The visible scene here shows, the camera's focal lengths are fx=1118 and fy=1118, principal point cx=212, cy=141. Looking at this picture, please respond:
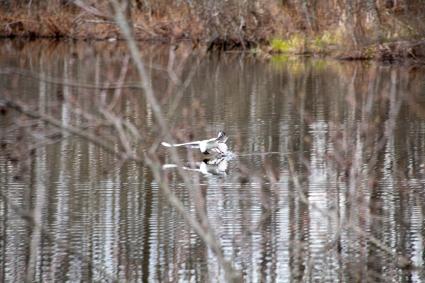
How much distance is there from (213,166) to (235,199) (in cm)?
168

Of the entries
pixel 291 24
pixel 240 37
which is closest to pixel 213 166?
pixel 291 24

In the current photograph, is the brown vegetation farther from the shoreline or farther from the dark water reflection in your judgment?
the dark water reflection

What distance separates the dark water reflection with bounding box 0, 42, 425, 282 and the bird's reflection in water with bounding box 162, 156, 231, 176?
0.32 ft

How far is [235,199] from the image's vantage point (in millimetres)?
9523

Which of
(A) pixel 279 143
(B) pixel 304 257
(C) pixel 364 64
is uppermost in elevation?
(C) pixel 364 64

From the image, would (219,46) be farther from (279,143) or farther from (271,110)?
(279,143)

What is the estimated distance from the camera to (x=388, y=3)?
27.7 m

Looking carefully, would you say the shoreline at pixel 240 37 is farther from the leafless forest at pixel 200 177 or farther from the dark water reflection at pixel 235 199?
the dark water reflection at pixel 235 199

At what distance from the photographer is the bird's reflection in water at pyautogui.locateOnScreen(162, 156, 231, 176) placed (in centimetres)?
1078

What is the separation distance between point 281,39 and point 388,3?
2.85m

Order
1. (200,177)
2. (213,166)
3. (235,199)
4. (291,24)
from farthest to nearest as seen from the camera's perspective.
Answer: (291,24), (213,166), (200,177), (235,199)

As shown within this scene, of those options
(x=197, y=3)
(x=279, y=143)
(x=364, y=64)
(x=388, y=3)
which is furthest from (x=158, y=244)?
(x=197, y=3)

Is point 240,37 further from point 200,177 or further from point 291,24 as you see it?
point 200,177

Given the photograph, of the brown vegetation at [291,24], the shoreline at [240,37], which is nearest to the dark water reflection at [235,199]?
the shoreline at [240,37]
